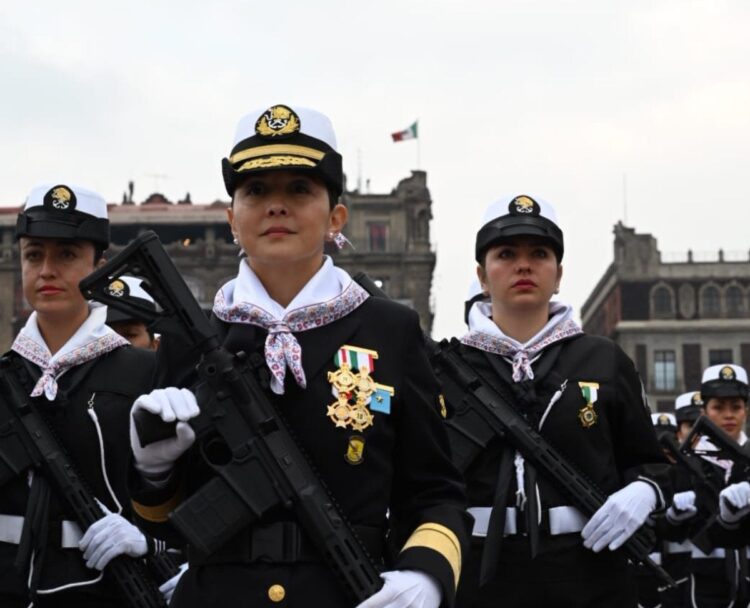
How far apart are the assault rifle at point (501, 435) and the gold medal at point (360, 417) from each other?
2.69 m

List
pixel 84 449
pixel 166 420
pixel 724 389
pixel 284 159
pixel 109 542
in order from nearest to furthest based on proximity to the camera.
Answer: pixel 166 420 → pixel 284 159 → pixel 109 542 → pixel 84 449 → pixel 724 389

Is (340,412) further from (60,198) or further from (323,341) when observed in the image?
(60,198)

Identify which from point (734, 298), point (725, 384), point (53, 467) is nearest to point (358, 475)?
point (53, 467)

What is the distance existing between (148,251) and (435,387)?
3.65ft

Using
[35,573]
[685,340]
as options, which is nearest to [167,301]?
[35,573]

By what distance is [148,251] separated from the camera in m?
4.56

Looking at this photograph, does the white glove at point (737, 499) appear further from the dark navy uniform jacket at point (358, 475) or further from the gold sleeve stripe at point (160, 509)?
the gold sleeve stripe at point (160, 509)

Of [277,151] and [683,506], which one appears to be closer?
[277,151]

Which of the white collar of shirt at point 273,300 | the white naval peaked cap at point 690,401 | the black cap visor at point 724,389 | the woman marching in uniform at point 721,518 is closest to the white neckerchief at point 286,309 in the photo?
the white collar of shirt at point 273,300

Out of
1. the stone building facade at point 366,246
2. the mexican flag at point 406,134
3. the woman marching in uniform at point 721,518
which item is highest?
the mexican flag at point 406,134

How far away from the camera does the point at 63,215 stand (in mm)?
6637

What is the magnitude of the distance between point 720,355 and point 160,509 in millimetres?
75967

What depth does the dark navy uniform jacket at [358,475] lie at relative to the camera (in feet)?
14.0

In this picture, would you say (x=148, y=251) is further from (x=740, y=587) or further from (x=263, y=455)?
(x=740, y=587)
